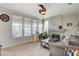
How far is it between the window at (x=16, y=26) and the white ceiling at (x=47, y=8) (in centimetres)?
25

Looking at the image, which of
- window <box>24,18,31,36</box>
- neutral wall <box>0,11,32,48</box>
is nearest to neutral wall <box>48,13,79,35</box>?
window <box>24,18,31,36</box>

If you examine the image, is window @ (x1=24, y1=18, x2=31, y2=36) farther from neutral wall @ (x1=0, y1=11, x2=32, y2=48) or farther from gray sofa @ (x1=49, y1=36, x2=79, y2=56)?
gray sofa @ (x1=49, y1=36, x2=79, y2=56)

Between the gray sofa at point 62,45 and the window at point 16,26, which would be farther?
the window at point 16,26

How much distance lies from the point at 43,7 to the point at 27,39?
3.24 feet

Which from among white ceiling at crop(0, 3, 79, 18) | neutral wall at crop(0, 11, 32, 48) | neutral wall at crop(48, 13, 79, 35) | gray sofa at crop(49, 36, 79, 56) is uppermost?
white ceiling at crop(0, 3, 79, 18)

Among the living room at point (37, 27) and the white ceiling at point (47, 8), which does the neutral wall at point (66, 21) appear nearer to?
the living room at point (37, 27)

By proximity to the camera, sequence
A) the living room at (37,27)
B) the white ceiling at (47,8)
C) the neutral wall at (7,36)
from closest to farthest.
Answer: the white ceiling at (47,8), the living room at (37,27), the neutral wall at (7,36)

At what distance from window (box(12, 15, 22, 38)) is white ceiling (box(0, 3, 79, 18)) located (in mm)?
247

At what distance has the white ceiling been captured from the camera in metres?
2.14

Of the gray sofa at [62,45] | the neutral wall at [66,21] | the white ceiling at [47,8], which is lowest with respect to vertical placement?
the gray sofa at [62,45]

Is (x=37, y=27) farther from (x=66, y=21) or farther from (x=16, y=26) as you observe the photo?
(x=66, y=21)

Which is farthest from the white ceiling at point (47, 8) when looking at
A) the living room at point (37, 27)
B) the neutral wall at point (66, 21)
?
the neutral wall at point (66, 21)

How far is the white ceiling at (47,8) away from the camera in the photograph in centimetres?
214

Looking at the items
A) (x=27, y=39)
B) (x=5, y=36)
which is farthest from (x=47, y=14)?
(x=5, y=36)
